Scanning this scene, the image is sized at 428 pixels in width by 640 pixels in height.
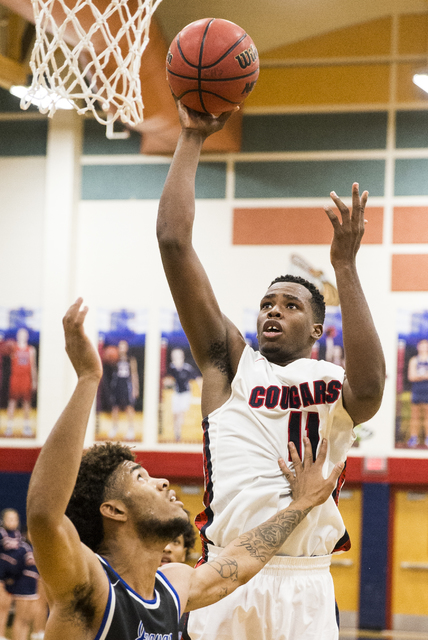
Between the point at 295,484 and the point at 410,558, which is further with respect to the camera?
the point at 410,558

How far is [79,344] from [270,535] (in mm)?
1012

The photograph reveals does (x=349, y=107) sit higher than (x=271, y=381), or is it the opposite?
(x=349, y=107)

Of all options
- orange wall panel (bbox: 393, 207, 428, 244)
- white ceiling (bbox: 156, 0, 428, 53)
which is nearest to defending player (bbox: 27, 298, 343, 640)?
orange wall panel (bbox: 393, 207, 428, 244)

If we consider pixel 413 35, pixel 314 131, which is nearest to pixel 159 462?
pixel 314 131

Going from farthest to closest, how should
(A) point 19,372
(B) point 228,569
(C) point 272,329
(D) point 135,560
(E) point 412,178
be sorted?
(A) point 19,372
(E) point 412,178
(C) point 272,329
(B) point 228,569
(D) point 135,560

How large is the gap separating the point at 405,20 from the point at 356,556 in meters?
5.95

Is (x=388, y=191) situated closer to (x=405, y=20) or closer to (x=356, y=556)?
(x=405, y=20)

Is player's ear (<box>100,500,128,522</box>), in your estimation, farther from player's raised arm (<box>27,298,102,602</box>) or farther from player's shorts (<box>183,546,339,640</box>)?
player's shorts (<box>183,546,339,640</box>)

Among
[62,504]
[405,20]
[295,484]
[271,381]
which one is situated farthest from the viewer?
[405,20]

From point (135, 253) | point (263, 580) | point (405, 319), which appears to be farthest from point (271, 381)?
point (135, 253)

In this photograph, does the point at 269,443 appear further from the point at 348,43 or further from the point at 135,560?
the point at 348,43

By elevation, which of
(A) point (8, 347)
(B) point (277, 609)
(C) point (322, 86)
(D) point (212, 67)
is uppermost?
(C) point (322, 86)

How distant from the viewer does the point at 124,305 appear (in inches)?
348

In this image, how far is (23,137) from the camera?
9219mm
